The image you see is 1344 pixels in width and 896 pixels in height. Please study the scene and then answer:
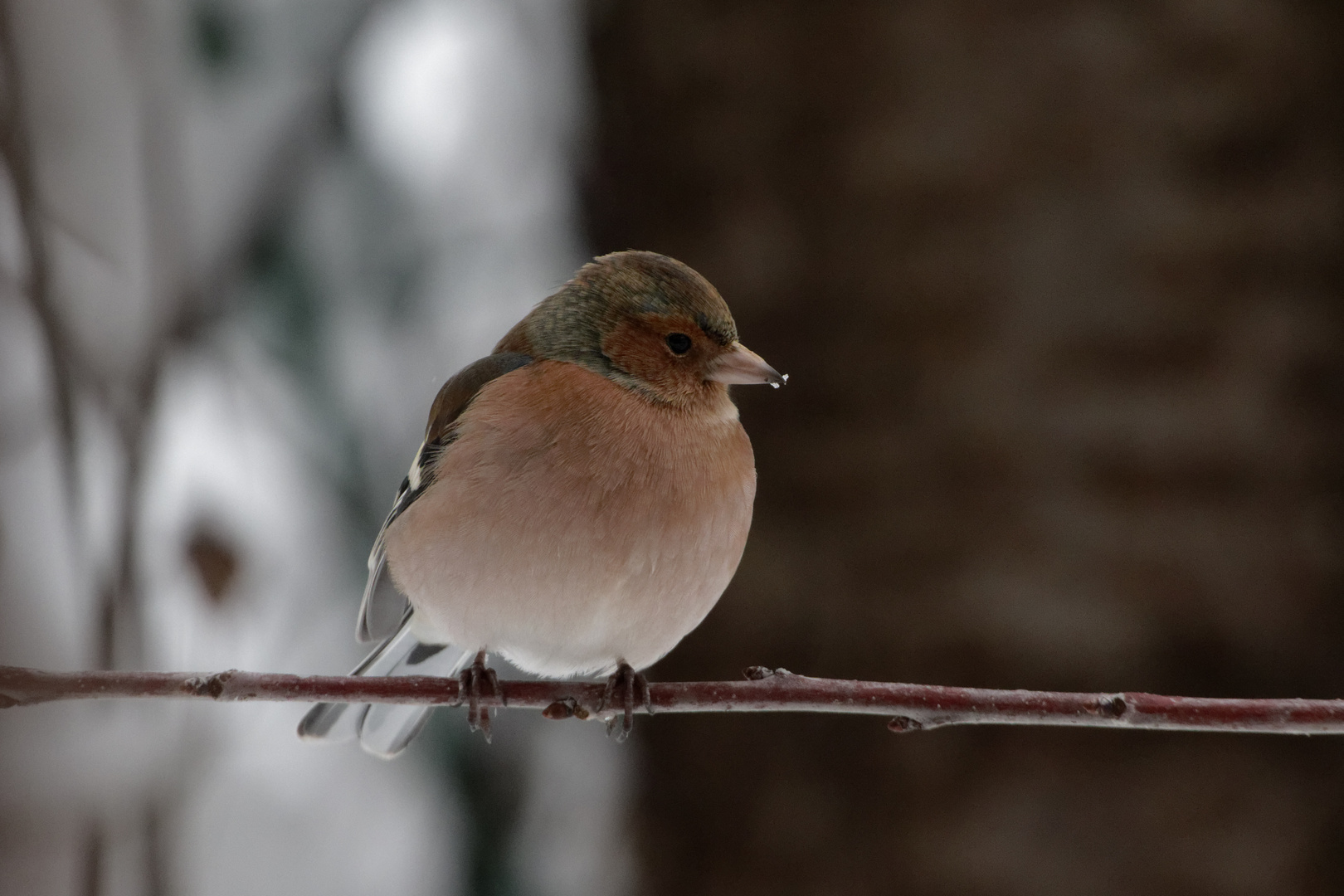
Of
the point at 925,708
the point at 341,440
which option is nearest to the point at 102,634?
the point at 925,708

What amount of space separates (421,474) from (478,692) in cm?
47

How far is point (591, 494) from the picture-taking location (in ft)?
4.93

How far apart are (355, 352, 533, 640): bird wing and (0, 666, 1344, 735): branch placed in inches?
18.7

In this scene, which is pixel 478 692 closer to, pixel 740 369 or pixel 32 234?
pixel 740 369

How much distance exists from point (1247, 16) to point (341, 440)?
2.13 metres

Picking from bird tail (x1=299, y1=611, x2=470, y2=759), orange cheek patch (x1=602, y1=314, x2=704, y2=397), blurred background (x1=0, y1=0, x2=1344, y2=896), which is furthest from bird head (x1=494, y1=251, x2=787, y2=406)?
blurred background (x1=0, y1=0, x2=1344, y2=896)

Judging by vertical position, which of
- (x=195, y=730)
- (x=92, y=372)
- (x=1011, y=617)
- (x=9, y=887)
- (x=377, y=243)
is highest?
(x=377, y=243)

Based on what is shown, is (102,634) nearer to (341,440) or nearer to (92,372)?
(92,372)

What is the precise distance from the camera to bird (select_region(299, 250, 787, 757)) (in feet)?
4.95

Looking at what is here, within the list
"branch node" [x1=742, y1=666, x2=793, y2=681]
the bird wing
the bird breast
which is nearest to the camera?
"branch node" [x1=742, y1=666, x2=793, y2=681]

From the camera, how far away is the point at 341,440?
2.56m

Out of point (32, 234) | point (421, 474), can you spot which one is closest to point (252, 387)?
point (421, 474)

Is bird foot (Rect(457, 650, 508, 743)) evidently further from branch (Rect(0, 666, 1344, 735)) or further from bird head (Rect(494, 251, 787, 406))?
bird head (Rect(494, 251, 787, 406))

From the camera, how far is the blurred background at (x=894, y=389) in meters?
2.29
